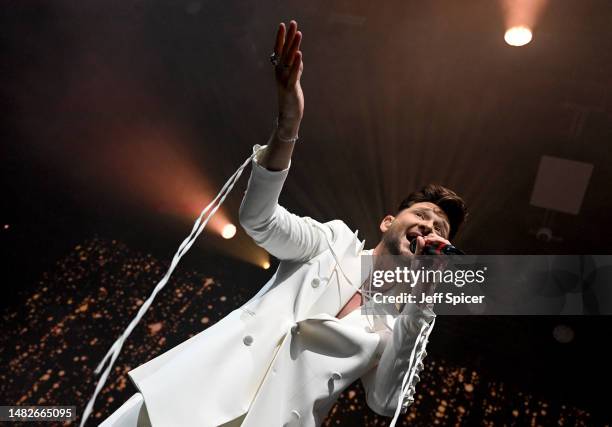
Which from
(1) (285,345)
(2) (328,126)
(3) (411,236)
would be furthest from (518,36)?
(1) (285,345)

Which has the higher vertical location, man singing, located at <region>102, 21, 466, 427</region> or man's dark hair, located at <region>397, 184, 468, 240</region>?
man's dark hair, located at <region>397, 184, 468, 240</region>

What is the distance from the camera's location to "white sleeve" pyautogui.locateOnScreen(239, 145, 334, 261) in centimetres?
140

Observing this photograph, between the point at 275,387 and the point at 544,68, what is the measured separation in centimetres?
201

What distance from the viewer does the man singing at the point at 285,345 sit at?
132 cm

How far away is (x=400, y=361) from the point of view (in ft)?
4.66

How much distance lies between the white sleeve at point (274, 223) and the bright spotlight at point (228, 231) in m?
1.52

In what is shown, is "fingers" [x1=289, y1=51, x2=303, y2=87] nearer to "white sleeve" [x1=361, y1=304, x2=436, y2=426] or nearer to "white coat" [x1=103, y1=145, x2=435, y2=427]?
"white coat" [x1=103, y1=145, x2=435, y2=427]

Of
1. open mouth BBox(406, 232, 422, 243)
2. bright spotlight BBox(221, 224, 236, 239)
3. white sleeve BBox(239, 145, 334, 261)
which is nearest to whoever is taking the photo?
white sleeve BBox(239, 145, 334, 261)

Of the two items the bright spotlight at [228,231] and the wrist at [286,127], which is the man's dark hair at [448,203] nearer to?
the wrist at [286,127]

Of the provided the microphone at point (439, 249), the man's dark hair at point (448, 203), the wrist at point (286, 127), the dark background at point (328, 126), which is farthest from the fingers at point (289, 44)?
the dark background at point (328, 126)

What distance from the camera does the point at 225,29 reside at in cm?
304

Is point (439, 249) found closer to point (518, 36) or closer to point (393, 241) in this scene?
point (393, 241)

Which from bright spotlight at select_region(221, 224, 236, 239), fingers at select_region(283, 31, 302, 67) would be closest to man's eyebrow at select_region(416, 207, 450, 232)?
fingers at select_region(283, 31, 302, 67)

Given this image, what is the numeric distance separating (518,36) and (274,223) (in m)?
1.67
